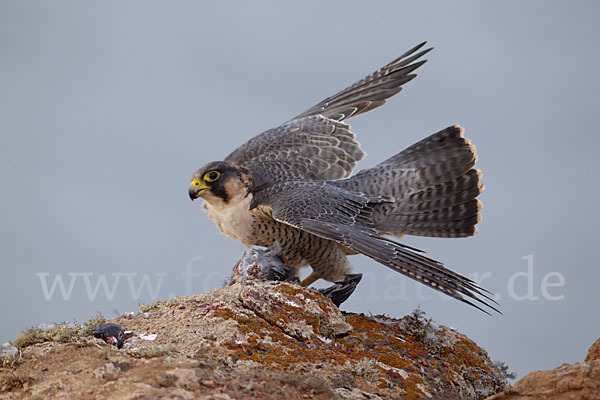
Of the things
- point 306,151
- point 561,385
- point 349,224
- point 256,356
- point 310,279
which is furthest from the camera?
point 306,151

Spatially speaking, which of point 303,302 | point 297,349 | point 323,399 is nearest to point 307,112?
point 303,302

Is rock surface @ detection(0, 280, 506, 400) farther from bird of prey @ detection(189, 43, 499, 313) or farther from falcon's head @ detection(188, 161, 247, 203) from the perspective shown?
falcon's head @ detection(188, 161, 247, 203)

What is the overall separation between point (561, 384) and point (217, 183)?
398 centimetres

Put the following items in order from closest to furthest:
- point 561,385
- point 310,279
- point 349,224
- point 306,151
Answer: point 561,385, point 349,224, point 310,279, point 306,151

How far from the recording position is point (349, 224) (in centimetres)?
636

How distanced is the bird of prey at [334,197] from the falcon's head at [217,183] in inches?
0.4

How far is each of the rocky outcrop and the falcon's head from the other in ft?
11.7

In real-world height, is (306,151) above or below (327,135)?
below

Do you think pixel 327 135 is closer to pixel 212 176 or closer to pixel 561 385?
pixel 212 176

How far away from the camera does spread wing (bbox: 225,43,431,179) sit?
7676 millimetres

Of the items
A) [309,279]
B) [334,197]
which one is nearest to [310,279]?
[309,279]

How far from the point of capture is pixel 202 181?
22.5 ft

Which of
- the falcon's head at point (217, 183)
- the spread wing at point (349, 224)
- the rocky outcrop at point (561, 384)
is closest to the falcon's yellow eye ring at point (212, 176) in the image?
the falcon's head at point (217, 183)

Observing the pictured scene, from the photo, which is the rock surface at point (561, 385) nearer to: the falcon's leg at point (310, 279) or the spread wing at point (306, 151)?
the falcon's leg at point (310, 279)
